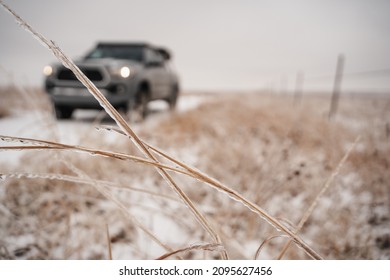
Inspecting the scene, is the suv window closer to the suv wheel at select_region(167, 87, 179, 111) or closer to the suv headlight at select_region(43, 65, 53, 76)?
the suv wheel at select_region(167, 87, 179, 111)

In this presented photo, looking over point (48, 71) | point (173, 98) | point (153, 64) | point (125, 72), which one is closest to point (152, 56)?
point (153, 64)

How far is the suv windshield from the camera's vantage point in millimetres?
3867

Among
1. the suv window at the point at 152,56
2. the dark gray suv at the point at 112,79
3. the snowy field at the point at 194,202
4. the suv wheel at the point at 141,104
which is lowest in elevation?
the snowy field at the point at 194,202

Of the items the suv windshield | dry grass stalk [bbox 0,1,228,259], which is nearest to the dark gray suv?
the suv windshield

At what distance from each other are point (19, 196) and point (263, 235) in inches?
49.6

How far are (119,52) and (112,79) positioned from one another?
3.13ft

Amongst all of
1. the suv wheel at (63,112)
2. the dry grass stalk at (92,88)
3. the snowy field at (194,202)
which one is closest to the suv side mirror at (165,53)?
the suv wheel at (63,112)

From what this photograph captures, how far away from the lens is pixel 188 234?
1146 millimetres

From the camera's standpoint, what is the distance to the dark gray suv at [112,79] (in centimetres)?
311

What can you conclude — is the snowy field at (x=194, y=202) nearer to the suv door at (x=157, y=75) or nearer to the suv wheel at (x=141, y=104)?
the suv wheel at (x=141, y=104)
